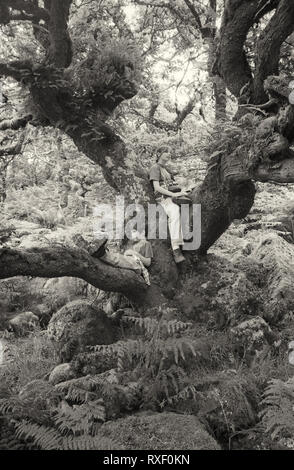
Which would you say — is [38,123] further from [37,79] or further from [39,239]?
[39,239]

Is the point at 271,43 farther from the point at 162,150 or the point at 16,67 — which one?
the point at 16,67

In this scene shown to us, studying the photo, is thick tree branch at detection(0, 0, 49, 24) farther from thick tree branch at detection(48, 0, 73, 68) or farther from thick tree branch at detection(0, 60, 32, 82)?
thick tree branch at detection(0, 60, 32, 82)

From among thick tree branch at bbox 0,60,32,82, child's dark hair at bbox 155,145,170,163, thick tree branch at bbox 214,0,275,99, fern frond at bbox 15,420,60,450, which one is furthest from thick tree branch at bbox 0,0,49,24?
fern frond at bbox 15,420,60,450

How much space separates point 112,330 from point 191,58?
23.0ft

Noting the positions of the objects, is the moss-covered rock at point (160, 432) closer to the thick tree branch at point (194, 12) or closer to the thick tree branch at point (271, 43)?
the thick tree branch at point (271, 43)

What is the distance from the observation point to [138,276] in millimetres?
7289

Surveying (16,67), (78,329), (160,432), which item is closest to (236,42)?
(16,67)

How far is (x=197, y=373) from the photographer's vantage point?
19.0 feet

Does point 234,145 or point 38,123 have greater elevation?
point 38,123

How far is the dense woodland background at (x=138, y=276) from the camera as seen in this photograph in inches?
181

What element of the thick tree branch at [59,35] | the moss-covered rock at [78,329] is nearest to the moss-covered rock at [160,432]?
the moss-covered rock at [78,329]

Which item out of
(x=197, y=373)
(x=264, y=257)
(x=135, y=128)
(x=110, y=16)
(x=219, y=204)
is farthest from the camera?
(x=135, y=128)

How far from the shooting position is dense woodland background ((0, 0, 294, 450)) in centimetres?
461

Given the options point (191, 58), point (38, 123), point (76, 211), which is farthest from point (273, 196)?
point (38, 123)
